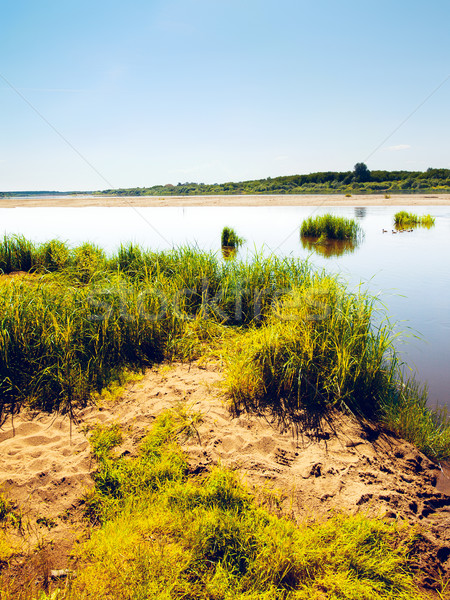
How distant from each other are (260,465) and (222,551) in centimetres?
75

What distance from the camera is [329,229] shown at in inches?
578

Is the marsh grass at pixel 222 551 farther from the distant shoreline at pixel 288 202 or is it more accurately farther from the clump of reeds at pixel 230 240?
the distant shoreline at pixel 288 202

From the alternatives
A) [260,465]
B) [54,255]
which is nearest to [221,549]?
[260,465]

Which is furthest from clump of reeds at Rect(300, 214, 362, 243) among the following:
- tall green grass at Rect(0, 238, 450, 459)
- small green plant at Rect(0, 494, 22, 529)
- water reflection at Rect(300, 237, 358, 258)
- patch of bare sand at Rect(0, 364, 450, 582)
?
small green plant at Rect(0, 494, 22, 529)

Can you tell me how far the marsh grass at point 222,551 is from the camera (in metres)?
2.07

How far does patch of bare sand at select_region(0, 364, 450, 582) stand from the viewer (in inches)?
102

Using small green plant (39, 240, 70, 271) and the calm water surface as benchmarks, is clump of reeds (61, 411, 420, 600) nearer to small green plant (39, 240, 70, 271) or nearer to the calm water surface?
the calm water surface

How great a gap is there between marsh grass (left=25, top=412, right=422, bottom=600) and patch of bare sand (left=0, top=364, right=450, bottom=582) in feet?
0.47

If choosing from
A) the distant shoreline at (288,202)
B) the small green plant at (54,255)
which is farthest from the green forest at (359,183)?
the small green plant at (54,255)

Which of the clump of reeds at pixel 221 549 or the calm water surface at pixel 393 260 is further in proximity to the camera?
the calm water surface at pixel 393 260

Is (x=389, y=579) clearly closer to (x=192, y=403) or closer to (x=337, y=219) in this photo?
(x=192, y=403)

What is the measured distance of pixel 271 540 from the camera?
7.50 ft

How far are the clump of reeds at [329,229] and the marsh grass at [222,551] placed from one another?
41.8 feet

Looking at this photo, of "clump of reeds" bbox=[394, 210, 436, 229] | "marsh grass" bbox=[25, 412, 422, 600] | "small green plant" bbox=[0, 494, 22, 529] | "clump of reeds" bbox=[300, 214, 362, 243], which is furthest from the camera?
"clump of reeds" bbox=[394, 210, 436, 229]
